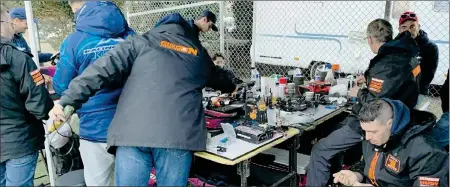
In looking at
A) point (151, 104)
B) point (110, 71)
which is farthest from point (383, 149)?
point (110, 71)

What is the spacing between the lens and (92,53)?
2.14m

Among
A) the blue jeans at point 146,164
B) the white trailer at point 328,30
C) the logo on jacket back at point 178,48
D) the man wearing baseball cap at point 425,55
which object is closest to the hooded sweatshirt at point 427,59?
the man wearing baseball cap at point 425,55

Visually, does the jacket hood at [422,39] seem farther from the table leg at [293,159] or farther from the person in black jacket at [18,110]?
the person in black jacket at [18,110]

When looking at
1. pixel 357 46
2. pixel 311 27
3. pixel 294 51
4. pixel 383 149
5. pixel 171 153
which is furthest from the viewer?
pixel 294 51

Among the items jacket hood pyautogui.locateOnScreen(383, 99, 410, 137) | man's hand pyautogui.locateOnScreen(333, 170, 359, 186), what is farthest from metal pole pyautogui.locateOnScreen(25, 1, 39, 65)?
jacket hood pyautogui.locateOnScreen(383, 99, 410, 137)

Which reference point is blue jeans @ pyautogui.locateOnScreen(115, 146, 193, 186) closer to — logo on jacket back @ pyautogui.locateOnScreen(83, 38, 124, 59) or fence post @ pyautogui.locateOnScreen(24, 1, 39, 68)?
logo on jacket back @ pyautogui.locateOnScreen(83, 38, 124, 59)

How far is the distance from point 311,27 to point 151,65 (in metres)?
5.58

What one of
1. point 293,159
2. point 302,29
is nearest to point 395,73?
point 293,159

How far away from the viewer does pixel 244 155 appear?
2311mm

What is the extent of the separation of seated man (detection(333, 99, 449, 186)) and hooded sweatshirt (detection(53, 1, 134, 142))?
5.12ft

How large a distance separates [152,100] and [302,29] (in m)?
5.72

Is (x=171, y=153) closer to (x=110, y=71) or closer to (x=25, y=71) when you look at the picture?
(x=110, y=71)

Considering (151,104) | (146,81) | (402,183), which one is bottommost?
(402,183)

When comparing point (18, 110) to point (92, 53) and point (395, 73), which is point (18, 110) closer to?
point (92, 53)
